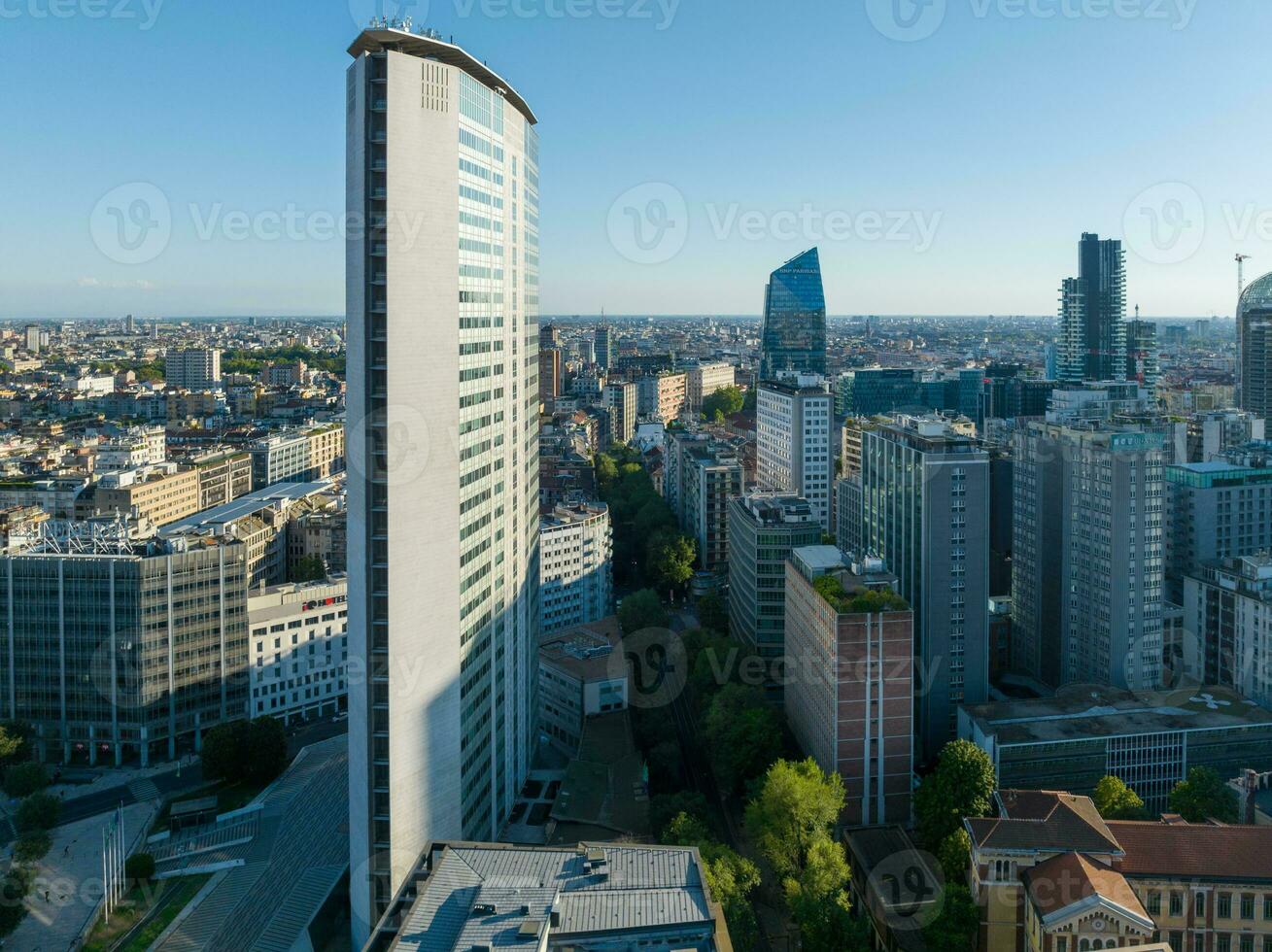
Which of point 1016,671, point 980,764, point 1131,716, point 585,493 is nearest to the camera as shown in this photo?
point 980,764

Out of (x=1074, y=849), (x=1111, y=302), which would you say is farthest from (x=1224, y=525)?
(x=1111, y=302)

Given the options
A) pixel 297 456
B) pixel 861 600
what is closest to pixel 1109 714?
pixel 861 600

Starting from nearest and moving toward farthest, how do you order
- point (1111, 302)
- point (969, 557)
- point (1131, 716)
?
point (1131, 716) < point (969, 557) < point (1111, 302)

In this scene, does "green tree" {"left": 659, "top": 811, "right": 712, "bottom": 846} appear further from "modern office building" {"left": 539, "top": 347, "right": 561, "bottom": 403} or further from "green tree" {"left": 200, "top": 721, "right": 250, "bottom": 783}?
"modern office building" {"left": 539, "top": 347, "right": 561, "bottom": 403}

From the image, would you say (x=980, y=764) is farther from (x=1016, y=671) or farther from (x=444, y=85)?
(x=444, y=85)

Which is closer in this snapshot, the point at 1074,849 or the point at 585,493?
the point at 1074,849

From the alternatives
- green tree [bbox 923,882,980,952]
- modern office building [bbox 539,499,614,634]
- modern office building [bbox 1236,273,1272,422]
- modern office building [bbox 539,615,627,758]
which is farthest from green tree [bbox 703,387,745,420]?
green tree [bbox 923,882,980,952]

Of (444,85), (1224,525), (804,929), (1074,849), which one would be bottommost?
(804,929)
